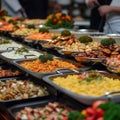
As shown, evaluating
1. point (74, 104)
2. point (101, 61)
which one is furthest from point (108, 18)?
point (74, 104)

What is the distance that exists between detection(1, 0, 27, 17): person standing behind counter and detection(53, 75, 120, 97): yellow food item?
4.59 metres

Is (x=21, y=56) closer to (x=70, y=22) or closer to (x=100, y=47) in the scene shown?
(x=100, y=47)

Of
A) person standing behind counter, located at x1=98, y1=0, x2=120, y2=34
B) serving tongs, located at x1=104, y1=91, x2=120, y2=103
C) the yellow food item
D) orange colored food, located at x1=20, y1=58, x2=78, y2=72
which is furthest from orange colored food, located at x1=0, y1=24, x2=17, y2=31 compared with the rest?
serving tongs, located at x1=104, y1=91, x2=120, y2=103

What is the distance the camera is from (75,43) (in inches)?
115

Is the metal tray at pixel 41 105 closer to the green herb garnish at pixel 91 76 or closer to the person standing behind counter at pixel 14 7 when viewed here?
the green herb garnish at pixel 91 76

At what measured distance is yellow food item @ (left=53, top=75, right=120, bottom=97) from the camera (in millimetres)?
1803

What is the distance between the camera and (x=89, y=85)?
190cm

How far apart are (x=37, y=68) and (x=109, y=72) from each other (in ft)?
1.60

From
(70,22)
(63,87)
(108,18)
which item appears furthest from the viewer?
(70,22)

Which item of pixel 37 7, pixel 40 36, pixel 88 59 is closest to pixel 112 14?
pixel 40 36

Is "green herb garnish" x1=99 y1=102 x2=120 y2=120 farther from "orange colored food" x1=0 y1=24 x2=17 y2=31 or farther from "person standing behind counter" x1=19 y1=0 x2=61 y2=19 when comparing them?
"person standing behind counter" x1=19 y1=0 x2=61 y2=19

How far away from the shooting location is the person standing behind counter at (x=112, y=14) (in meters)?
3.75

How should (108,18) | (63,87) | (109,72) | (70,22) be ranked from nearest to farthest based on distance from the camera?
(63,87) < (109,72) < (108,18) < (70,22)

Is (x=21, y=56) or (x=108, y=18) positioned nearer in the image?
(x=21, y=56)
